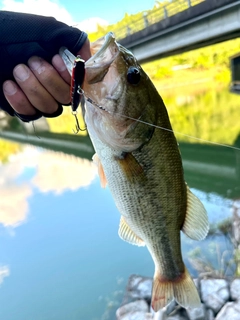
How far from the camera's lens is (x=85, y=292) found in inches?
220

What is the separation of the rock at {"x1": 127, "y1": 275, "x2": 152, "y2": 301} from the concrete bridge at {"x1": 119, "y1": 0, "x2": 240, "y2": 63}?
820 cm

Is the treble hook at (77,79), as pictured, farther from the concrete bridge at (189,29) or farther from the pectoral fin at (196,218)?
the concrete bridge at (189,29)

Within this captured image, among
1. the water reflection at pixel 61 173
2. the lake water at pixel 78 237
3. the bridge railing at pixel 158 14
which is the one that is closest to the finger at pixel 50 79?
the lake water at pixel 78 237

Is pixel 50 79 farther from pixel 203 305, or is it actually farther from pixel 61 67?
pixel 203 305

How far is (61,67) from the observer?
133 centimetres

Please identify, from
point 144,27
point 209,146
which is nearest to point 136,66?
point 209,146

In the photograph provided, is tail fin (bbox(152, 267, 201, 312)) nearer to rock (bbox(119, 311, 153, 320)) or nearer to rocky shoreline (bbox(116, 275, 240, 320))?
rocky shoreline (bbox(116, 275, 240, 320))

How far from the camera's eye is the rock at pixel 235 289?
157 inches

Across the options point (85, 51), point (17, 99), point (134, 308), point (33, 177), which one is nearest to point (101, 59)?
point (85, 51)

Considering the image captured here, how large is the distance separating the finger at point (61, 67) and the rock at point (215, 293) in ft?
11.9

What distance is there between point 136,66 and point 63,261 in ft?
19.6

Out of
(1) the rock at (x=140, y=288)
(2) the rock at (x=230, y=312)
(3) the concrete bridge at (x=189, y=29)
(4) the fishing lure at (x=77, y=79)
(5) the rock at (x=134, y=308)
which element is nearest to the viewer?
(4) the fishing lure at (x=77, y=79)

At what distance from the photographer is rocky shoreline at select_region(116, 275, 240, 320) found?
380 centimetres

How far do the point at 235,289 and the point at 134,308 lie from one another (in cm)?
126
